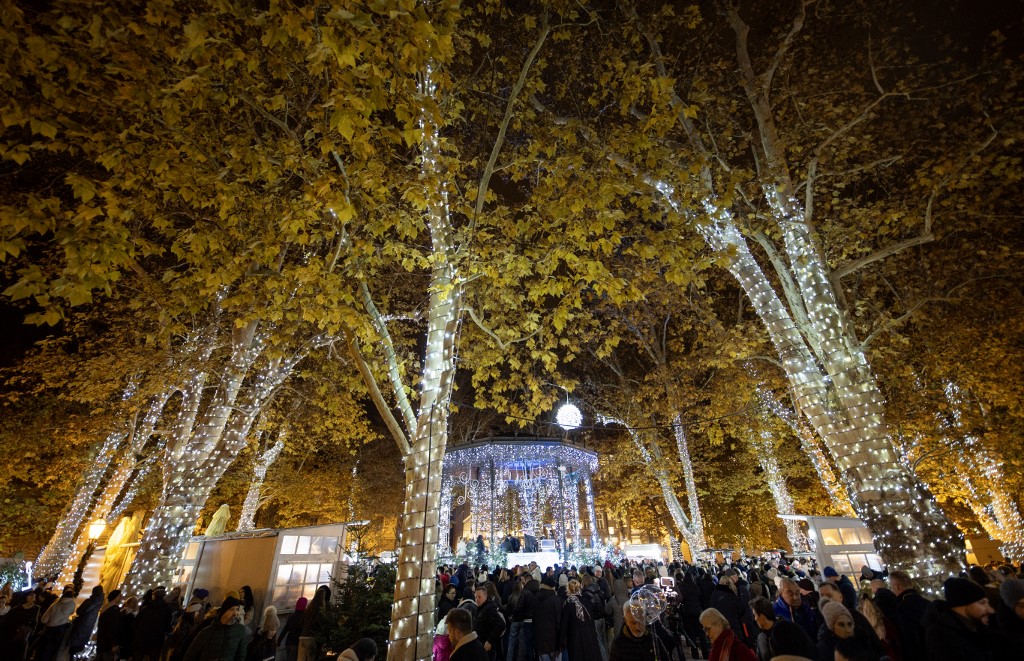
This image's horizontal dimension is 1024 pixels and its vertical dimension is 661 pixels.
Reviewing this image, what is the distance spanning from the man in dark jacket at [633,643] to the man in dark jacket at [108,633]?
26.8 ft

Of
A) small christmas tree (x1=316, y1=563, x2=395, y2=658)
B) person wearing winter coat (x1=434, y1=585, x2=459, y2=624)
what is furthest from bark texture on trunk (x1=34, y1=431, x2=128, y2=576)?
person wearing winter coat (x1=434, y1=585, x2=459, y2=624)

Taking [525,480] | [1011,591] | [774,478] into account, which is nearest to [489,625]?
[1011,591]

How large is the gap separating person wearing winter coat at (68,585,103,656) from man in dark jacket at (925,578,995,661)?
38.1 ft

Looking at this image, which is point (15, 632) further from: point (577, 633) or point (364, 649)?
point (577, 633)

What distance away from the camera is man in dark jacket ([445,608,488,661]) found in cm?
400

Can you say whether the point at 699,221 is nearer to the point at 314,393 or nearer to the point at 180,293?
the point at 180,293

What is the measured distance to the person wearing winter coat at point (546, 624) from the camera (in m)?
6.96

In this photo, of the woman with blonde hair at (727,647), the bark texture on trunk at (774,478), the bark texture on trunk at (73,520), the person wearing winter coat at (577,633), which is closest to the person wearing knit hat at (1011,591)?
the woman with blonde hair at (727,647)

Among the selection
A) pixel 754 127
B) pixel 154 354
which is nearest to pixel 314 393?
pixel 154 354

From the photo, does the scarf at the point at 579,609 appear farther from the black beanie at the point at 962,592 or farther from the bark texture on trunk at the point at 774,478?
the bark texture on trunk at the point at 774,478

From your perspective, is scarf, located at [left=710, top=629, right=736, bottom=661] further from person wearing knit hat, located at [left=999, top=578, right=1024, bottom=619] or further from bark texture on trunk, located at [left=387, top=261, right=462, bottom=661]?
bark texture on trunk, located at [left=387, top=261, right=462, bottom=661]

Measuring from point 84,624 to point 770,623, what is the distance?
1119cm

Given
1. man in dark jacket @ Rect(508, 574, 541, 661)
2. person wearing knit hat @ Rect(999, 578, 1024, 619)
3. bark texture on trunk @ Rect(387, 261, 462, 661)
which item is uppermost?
bark texture on trunk @ Rect(387, 261, 462, 661)

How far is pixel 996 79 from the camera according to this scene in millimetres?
9117
